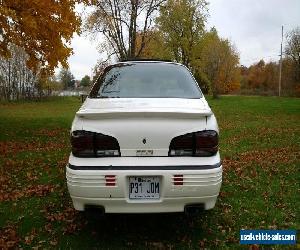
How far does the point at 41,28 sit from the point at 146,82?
8254 millimetres

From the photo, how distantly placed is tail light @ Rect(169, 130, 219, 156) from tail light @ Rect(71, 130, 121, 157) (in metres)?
0.56

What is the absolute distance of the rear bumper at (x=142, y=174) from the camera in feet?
13.4

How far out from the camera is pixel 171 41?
5431 centimetres

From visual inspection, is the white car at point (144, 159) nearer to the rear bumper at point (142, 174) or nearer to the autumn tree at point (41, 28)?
the rear bumper at point (142, 174)

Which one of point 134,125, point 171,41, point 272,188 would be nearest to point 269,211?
point 272,188

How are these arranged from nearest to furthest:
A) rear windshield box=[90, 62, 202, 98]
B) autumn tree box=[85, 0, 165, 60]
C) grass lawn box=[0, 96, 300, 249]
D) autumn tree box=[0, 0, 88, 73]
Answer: grass lawn box=[0, 96, 300, 249] < rear windshield box=[90, 62, 202, 98] < autumn tree box=[0, 0, 88, 73] < autumn tree box=[85, 0, 165, 60]

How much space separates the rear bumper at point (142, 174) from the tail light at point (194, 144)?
16cm

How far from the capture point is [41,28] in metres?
12.7

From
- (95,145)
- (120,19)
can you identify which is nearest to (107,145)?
(95,145)

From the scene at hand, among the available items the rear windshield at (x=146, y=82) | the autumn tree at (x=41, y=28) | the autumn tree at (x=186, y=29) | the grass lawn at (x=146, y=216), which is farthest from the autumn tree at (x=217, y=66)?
the rear windshield at (x=146, y=82)

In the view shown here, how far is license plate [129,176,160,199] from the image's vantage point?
4113 mm

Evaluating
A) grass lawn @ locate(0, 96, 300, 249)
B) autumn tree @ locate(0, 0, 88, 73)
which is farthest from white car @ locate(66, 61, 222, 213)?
autumn tree @ locate(0, 0, 88, 73)

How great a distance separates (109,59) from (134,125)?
38084 mm

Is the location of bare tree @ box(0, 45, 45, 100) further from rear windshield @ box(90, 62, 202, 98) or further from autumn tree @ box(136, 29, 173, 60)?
rear windshield @ box(90, 62, 202, 98)
